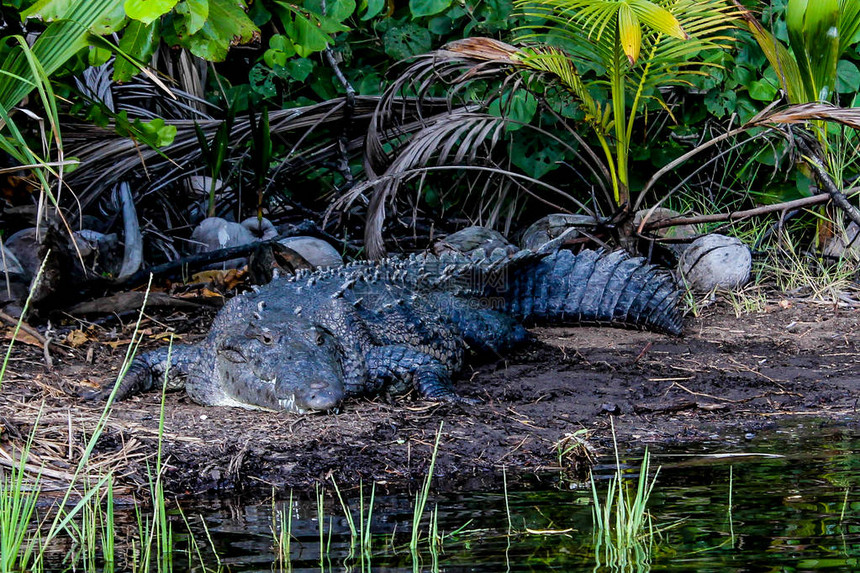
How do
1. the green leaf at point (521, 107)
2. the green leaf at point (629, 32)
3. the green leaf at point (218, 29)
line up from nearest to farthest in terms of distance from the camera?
the green leaf at point (218, 29)
the green leaf at point (629, 32)
the green leaf at point (521, 107)

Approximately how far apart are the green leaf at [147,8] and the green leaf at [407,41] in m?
5.02

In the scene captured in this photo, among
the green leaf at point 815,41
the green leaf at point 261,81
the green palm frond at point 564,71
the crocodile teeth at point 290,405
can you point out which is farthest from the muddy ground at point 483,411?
the green leaf at point 261,81

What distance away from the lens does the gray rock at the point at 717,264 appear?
21.8ft

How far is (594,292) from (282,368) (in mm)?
2412

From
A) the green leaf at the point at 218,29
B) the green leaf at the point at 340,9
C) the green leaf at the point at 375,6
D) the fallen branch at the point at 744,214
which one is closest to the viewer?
the green leaf at the point at 218,29

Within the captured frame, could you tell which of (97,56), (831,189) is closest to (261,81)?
(97,56)

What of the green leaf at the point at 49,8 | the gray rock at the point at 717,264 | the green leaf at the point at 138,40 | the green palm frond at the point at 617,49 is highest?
the green palm frond at the point at 617,49

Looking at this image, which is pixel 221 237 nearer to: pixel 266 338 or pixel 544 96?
pixel 544 96

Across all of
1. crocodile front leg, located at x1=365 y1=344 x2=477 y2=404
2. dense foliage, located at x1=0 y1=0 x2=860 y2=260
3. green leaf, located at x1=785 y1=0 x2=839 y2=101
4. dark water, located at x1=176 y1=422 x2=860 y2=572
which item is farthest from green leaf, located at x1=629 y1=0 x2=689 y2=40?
dark water, located at x1=176 y1=422 x2=860 y2=572

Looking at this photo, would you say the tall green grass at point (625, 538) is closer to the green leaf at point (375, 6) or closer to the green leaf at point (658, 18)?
the green leaf at point (658, 18)

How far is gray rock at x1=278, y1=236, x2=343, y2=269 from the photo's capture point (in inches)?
275

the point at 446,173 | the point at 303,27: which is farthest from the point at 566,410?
the point at 446,173

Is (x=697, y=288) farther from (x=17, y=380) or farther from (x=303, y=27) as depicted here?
(x=17, y=380)

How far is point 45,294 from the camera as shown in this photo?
5.62m
